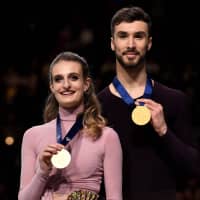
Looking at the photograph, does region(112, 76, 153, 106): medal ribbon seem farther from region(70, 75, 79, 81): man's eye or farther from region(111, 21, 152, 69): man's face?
region(70, 75, 79, 81): man's eye

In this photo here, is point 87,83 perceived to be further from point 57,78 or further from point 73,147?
point 73,147

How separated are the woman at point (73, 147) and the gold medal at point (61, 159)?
0.06 feet

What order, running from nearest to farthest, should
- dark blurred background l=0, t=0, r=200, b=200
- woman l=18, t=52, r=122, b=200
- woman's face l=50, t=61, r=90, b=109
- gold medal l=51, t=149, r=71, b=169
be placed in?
gold medal l=51, t=149, r=71, b=169 < woman l=18, t=52, r=122, b=200 < woman's face l=50, t=61, r=90, b=109 < dark blurred background l=0, t=0, r=200, b=200

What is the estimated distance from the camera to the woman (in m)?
2.56

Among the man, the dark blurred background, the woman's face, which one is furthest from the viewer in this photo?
the dark blurred background

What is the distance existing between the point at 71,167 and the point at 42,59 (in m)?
2.91

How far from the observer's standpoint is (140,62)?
2.88 metres

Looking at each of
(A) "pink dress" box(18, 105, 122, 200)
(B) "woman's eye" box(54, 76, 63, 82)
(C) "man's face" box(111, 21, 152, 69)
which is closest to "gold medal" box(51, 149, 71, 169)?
(A) "pink dress" box(18, 105, 122, 200)

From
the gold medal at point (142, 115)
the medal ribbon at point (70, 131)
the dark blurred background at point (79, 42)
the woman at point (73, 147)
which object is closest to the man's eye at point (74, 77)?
the woman at point (73, 147)

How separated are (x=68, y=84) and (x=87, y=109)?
0.13 metres

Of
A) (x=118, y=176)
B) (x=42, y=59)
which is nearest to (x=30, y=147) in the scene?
(x=118, y=176)

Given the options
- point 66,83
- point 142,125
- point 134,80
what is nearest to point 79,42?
point 134,80

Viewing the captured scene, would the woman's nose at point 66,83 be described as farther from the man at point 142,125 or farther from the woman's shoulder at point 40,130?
the man at point 142,125

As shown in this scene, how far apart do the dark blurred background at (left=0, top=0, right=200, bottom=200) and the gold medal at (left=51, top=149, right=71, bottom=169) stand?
251 centimetres
